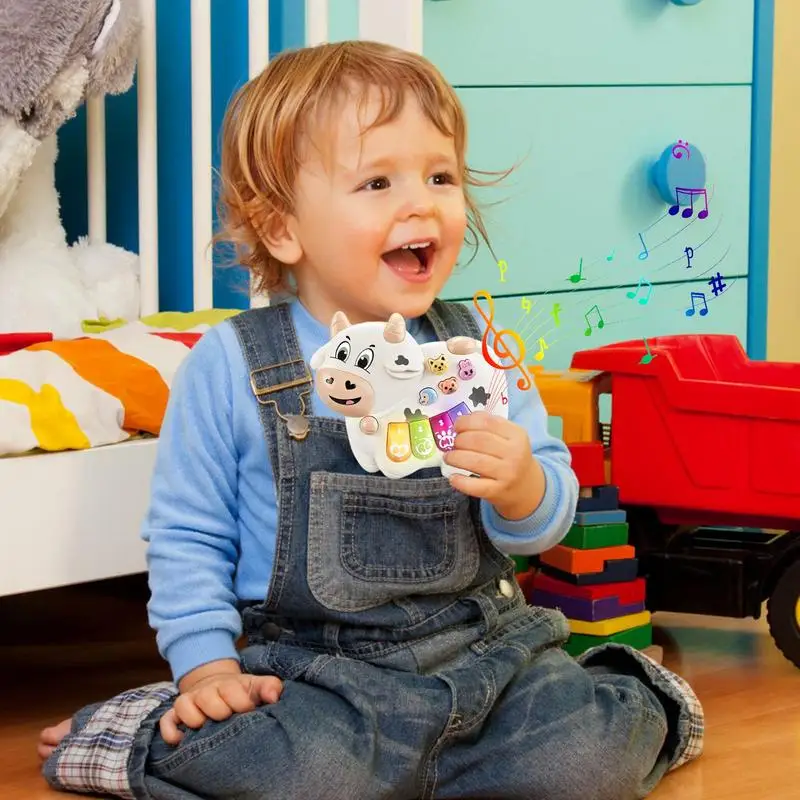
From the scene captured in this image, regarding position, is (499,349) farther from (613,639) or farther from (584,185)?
(584,185)

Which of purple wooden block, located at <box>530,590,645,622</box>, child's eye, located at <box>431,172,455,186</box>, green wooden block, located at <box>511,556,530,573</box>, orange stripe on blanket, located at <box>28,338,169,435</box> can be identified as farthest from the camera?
green wooden block, located at <box>511,556,530,573</box>

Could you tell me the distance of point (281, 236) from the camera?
1126 millimetres

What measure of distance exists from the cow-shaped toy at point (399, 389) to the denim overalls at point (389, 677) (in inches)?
1.5

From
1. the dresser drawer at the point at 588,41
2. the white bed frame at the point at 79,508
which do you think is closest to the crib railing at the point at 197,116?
the white bed frame at the point at 79,508

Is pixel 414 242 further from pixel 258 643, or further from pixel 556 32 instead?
pixel 556 32

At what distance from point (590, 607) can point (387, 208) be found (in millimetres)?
474

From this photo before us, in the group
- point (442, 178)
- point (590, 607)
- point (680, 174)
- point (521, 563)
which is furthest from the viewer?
point (680, 174)

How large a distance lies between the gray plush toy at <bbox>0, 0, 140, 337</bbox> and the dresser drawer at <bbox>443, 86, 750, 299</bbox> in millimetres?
387

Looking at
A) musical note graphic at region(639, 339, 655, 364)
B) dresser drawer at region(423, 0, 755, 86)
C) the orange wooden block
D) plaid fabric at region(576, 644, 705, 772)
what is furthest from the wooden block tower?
dresser drawer at region(423, 0, 755, 86)

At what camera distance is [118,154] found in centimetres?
168

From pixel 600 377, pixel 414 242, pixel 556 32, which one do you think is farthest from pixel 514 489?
pixel 556 32

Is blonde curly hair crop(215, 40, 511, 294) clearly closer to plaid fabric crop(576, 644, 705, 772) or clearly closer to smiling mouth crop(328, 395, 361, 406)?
smiling mouth crop(328, 395, 361, 406)

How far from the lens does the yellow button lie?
1.12 metres

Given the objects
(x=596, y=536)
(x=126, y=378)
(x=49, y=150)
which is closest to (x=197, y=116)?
(x=49, y=150)
